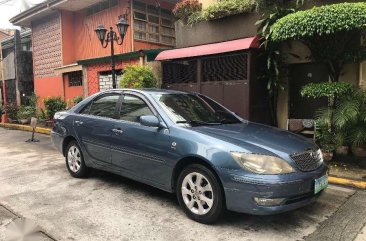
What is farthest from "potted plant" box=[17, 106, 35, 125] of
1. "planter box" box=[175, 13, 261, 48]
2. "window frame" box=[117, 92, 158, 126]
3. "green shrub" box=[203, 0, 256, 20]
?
"window frame" box=[117, 92, 158, 126]

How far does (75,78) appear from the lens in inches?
621

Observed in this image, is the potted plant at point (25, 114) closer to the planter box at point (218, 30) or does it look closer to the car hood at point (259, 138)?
the planter box at point (218, 30)

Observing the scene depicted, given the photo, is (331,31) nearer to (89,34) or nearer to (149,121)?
(149,121)

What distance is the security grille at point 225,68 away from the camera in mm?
8789

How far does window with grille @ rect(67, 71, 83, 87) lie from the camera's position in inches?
606

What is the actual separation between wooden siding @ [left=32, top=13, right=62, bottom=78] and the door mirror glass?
13.5 meters

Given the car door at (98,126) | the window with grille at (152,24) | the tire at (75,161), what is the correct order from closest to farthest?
the car door at (98,126) < the tire at (75,161) < the window with grille at (152,24)

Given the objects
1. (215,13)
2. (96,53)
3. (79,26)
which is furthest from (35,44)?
(215,13)

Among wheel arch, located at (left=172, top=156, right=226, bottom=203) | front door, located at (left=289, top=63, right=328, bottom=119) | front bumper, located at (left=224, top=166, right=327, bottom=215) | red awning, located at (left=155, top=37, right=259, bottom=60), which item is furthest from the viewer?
front door, located at (left=289, top=63, right=328, bottom=119)

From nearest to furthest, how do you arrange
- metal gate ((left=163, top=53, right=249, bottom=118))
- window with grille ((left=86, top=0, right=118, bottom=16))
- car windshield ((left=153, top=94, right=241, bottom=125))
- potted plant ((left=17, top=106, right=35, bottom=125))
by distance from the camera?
car windshield ((left=153, top=94, right=241, bottom=125))
metal gate ((left=163, top=53, right=249, bottom=118))
window with grille ((left=86, top=0, right=118, bottom=16))
potted plant ((left=17, top=106, right=35, bottom=125))

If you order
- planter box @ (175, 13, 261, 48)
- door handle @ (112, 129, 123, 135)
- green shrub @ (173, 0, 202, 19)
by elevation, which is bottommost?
door handle @ (112, 129, 123, 135)

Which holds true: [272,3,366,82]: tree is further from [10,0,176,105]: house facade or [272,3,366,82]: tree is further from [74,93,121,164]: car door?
[10,0,176,105]: house facade

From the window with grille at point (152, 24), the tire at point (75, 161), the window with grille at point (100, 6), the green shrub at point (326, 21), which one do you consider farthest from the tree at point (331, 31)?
the window with grille at point (100, 6)

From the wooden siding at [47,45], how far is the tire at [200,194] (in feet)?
46.7
